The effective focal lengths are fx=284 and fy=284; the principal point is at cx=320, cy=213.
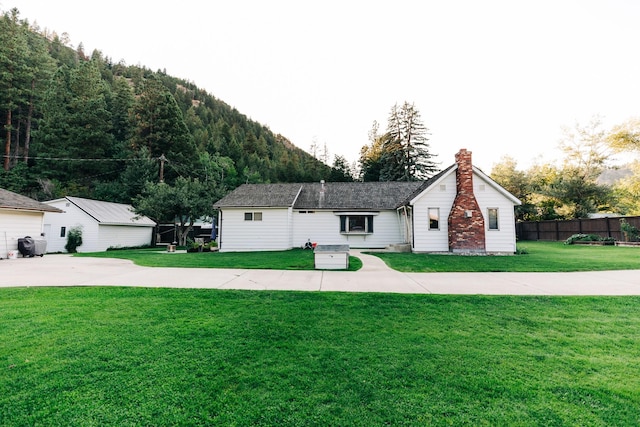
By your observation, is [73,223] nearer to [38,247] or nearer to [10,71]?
[38,247]

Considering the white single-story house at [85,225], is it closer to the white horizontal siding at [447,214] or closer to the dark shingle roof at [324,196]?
the dark shingle roof at [324,196]

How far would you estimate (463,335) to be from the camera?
381 centimetres

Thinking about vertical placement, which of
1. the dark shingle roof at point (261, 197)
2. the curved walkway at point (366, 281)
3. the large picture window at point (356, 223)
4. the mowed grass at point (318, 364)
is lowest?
the mowed grass at point (318, 364)

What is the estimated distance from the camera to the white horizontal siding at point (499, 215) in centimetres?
1486

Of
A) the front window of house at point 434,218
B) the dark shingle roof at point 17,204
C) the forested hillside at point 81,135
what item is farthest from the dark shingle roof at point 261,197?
the dark shingle roof at point 17,204

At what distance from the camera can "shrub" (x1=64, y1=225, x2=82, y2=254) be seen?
20141mm

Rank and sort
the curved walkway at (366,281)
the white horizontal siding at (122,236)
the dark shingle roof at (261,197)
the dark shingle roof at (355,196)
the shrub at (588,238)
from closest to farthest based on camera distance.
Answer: the curved walkway at (366,281)
the dark shingle roof at (261,197)
the shrub at (588,238)
the dark shingle roof at (355,196)
the white horizontal siding at (122,236)

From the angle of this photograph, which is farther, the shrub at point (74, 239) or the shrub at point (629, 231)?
the shrub at point (74, 239)

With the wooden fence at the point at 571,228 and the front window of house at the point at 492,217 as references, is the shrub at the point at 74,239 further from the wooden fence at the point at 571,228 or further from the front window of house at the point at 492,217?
the wooden fence at the point at 571,228

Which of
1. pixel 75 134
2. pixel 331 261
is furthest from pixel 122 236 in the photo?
pixel 331 261

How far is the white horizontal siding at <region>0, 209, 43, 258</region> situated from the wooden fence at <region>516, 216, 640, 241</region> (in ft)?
118

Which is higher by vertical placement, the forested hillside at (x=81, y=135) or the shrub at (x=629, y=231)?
the forested hillside at (x=81, y=135)

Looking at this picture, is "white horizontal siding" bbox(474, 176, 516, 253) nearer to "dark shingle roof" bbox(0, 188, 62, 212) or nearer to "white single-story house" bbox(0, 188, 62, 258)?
"dark shingle roof" bbox(0, 188, 62, 212)

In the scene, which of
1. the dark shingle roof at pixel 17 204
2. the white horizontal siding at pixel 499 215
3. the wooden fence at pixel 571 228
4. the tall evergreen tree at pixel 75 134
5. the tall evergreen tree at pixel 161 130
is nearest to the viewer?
the dark shingle roof at pixel 17 204
